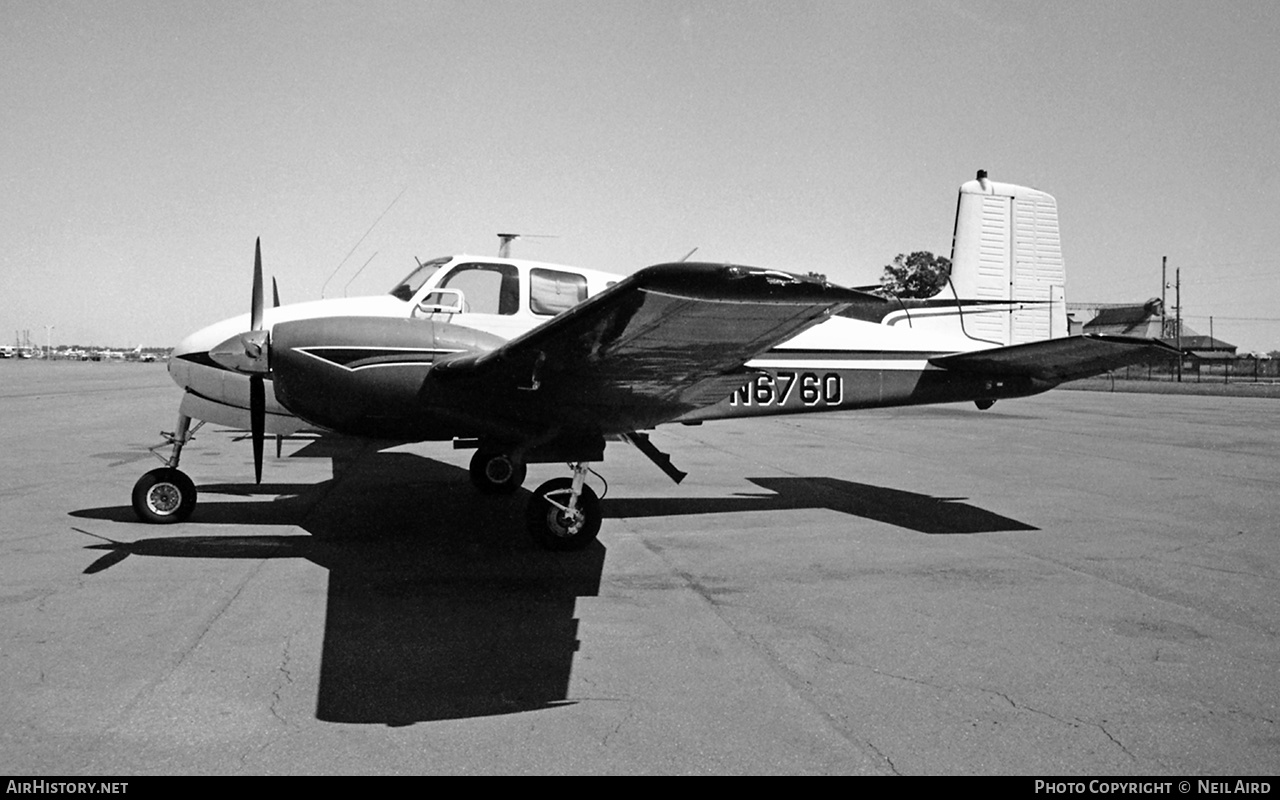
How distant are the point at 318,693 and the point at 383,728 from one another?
0.58m

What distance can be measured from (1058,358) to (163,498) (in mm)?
→ 9190

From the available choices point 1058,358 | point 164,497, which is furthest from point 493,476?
point 1058,358

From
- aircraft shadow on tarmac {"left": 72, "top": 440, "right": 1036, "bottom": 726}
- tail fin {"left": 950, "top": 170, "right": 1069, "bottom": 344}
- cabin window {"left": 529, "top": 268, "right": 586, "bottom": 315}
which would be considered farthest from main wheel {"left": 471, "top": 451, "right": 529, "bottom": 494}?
tail fin {"left": 950, "top": 170, "right": 1069, "bottom": 344}

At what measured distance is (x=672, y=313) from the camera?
4.62 m

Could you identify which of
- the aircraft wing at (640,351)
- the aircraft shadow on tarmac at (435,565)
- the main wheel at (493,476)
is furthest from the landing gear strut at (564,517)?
the main wheel at (493,476)

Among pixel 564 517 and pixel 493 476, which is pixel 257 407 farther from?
pixel 493 476

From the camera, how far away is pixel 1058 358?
8719 mm

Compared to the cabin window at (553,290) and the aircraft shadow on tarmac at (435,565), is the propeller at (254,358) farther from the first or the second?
the cabin window at (553,290)

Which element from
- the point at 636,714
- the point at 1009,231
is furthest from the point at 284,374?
the point at 1009,231

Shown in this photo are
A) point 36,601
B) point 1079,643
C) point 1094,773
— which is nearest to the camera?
point 1094,773

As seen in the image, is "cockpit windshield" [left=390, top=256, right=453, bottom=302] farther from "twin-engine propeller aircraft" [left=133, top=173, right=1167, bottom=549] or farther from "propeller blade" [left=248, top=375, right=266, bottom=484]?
"propeller blade" [left=248, top=375, right=266, bottom=484]

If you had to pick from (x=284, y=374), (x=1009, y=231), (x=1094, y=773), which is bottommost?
(x=1094, y=773)

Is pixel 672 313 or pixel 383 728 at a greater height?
pixel 672 313
